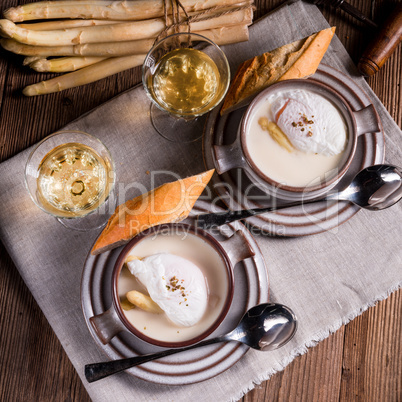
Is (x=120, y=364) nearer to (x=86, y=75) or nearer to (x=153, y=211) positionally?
(x=153, y=211)

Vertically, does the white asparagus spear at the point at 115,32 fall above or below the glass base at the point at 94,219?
above

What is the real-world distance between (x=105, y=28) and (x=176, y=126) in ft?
1.20

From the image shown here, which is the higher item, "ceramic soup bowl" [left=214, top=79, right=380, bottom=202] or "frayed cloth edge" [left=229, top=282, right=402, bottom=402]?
"ceramic soup bowl" [left=214, top=79, right=380, bottom=202]

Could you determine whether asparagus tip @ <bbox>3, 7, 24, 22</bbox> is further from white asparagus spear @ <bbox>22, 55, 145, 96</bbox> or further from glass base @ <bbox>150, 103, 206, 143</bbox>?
glass base @ <bbox>150, 103, 206, 143</bbox>

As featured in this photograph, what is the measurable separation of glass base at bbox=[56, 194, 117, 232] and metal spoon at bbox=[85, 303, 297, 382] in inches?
15.4

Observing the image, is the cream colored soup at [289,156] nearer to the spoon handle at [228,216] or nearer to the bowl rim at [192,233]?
the spoon handle at [228,216]

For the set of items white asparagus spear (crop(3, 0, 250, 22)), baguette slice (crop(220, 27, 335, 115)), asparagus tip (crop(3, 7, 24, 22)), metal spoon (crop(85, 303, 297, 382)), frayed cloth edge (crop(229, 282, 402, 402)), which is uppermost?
asparagus tip (crop(3, 7, 24, 22))

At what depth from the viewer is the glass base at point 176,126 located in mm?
1400

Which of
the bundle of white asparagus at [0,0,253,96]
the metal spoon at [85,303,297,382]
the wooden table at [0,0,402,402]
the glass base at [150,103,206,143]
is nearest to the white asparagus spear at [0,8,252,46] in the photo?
the bundle of white asparagus at [0,0,253,96]

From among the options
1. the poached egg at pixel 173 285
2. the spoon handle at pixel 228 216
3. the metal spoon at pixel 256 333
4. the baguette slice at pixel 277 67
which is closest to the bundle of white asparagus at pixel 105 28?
the baguette slice at pixel 277 67

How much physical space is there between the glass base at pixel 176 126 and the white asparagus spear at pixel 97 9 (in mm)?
284

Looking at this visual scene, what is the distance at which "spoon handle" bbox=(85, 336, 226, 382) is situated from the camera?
122 cm

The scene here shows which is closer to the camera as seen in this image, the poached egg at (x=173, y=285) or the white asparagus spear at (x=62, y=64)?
the poached egg at (x=173, y=285)

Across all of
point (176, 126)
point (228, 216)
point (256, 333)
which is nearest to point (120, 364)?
point (256, 333)
